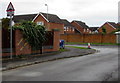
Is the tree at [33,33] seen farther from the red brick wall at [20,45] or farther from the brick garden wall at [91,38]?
the brick garden wall at [91,38]

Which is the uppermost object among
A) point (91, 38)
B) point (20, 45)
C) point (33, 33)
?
point (33, 33)

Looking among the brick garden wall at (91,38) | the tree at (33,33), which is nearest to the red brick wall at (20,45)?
the tree at (33,33)

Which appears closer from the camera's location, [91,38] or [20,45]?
[20,45]

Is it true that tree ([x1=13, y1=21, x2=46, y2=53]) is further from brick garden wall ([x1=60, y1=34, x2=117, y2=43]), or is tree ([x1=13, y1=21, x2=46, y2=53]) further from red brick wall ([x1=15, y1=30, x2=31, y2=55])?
brick garden wall ([x1=60, y1=34, x2=117, y2=43])

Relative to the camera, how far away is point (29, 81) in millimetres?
6953

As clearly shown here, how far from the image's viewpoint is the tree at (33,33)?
45.2 ft

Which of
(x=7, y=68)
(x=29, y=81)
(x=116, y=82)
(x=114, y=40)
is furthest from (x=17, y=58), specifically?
(x=114, y=40)

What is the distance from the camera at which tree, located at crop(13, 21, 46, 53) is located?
1379cm

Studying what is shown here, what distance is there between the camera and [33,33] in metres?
14.2

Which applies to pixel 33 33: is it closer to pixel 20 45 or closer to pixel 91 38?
pixel 20 45

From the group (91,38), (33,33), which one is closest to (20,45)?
(33,33)

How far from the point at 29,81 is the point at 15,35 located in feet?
22.3

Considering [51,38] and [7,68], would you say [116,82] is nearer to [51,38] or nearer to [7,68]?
[7,68]

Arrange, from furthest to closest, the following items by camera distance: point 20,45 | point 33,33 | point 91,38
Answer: point 91,38
point 33,33
point 20,45
